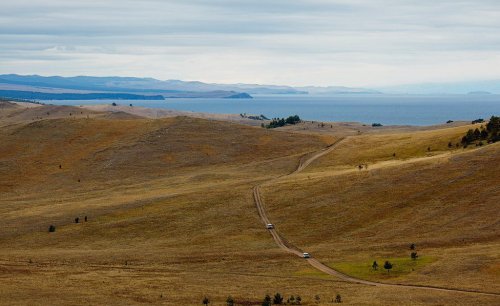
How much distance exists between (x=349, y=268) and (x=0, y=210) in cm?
6102

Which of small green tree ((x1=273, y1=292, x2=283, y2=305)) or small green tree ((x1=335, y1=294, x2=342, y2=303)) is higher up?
small green tree ((x1=335, y1=294, x2=342, y2=303))

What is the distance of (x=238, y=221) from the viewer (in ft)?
312

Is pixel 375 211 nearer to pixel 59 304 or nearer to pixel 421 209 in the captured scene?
pixel 421 209

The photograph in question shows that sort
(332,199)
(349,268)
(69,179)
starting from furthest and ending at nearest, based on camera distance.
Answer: (69,179) < (332,199) < (349,268)

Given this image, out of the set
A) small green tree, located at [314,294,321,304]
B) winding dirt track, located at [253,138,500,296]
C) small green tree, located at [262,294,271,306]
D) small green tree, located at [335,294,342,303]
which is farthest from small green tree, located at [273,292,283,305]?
winding dirt track, located at [253,138,500,296]

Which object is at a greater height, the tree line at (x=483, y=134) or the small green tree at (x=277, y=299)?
the tree line at (x=483, y=134)

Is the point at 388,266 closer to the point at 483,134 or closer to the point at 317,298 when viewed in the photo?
the point at 317,298

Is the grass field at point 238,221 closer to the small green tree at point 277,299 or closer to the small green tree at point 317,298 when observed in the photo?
the small green tree at point 317,298

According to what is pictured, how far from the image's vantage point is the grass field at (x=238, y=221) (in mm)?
65000

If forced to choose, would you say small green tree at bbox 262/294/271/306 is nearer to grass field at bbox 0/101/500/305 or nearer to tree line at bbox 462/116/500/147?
grass field at bbox 0/101/500/305

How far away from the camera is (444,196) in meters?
93.9

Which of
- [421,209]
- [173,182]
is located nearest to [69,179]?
[173,182]

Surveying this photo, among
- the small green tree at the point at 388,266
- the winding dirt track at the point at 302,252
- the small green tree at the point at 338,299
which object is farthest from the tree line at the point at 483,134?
the small green tree at the point at 338,299

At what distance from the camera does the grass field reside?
6500cm
